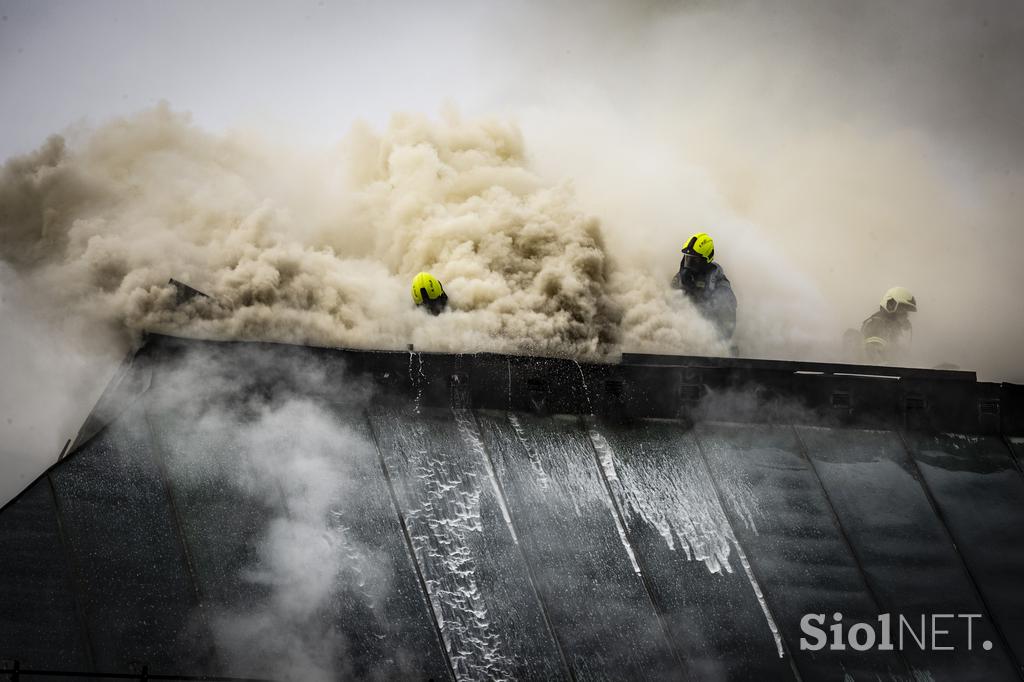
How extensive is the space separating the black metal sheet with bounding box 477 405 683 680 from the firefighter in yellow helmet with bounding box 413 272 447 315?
9.40 feet

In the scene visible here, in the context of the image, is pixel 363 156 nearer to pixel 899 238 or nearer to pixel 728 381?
pixel 728 381

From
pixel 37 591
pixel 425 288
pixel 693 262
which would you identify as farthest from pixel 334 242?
pixel 37 591

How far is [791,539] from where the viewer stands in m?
11.1

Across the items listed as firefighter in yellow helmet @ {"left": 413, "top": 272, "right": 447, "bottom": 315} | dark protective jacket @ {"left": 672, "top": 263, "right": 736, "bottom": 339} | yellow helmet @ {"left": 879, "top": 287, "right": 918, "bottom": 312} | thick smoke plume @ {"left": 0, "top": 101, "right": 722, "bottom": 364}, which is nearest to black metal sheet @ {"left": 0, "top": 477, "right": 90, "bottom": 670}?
thick smoke plume @ {"left": 0, "top": 101, "right": 722, "bottom": 364}

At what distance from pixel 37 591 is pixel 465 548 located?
146 inches

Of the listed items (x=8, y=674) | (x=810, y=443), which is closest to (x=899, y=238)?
(x=810, y=443)

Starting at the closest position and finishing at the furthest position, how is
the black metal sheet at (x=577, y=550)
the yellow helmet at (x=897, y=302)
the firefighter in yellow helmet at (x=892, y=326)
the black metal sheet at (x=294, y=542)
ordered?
the black metal sheet at (x=294, y=542), the black metal sheet at (x=577, y=550), the firefighter in yellow helmet at (x=892, y=326), the yellow helmet at (x=897, y=302)

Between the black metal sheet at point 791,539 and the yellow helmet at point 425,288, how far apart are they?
401cm

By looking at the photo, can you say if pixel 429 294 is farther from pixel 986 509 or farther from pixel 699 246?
pixel 986 509

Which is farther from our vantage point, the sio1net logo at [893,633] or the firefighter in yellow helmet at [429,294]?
the firefighter in yellow helmet at [429,294]

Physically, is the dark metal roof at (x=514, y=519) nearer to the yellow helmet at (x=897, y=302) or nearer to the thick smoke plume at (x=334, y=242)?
the thick smoke plume at (x=334, y=242)

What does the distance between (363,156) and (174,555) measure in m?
10.0

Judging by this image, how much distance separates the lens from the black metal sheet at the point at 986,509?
11.1m

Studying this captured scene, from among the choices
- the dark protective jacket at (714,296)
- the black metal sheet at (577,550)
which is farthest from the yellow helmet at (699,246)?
the black metal sheet at (577,550)
